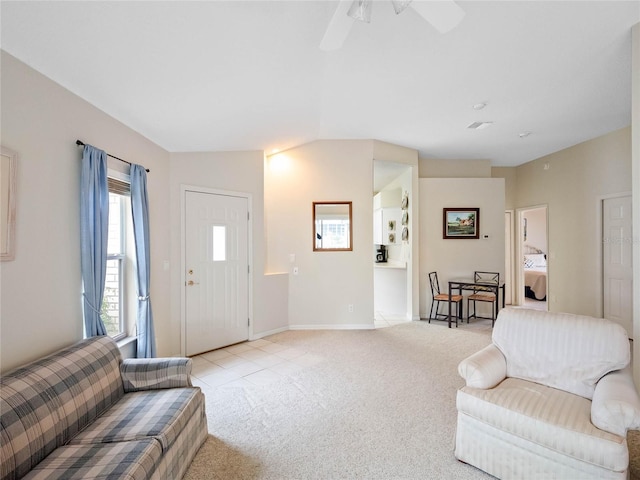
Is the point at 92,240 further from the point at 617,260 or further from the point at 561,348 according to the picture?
the point at 617,260

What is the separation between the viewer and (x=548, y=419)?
1.58 meters

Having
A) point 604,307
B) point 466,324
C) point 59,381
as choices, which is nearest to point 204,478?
point 59,381

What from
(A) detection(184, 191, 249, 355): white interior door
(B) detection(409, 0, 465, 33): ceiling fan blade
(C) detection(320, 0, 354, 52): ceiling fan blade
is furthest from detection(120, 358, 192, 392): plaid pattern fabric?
(B) detection(409, 0, 465, 33): ceiling fan blade

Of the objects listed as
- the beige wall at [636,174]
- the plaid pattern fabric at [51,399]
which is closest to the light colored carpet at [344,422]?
the plaid pattern fabric at [51,399]

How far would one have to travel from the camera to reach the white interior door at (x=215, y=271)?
12.0ft

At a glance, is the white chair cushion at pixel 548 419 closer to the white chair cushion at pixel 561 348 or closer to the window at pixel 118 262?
the white chair cushion at pixel 561 348

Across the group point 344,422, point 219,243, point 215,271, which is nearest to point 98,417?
point 344,422

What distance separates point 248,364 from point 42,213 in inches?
92.5

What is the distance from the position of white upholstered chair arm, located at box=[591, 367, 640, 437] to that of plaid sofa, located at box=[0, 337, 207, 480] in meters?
2.21

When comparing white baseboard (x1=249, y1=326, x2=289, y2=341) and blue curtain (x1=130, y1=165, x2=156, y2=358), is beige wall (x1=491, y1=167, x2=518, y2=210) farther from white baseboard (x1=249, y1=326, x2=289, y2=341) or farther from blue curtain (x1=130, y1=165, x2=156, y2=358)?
blue curtain (x1=130, y1=165, x2=156, y2=358)

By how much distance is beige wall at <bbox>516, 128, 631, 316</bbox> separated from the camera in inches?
171

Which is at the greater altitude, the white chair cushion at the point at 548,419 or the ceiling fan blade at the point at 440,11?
the ceiling fan blade at the point at 440,11

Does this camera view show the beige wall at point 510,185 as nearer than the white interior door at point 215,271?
No

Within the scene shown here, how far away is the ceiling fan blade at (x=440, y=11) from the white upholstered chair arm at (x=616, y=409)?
81.6 inches
